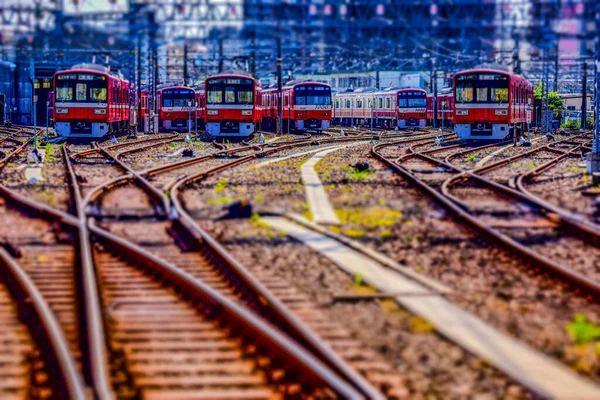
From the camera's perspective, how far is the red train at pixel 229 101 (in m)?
34.9

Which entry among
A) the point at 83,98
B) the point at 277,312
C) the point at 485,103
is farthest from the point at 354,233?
the point at 83,98

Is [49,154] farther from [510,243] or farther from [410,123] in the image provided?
[410,123]

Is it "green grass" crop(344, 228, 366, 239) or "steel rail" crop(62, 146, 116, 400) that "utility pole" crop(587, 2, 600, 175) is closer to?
"green grass" crop(344, 228, 366, 239)

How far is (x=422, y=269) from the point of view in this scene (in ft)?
28.5

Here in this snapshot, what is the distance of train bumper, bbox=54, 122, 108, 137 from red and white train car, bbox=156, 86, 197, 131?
12.3 m

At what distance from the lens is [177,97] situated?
46.6m

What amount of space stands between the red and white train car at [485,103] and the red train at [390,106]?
17.4 metres

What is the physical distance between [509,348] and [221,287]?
260cm

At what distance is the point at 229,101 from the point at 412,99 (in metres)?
19.3

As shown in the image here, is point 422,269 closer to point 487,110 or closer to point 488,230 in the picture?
point 488,230

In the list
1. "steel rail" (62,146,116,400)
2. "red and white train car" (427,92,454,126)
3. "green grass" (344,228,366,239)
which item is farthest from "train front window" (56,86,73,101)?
"steel rail" (62,146,116,400)

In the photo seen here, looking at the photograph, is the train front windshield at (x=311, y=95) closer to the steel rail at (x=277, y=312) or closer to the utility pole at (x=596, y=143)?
the utility pole at (x=596, y=143)

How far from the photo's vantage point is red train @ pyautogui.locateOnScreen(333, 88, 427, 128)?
51.9m

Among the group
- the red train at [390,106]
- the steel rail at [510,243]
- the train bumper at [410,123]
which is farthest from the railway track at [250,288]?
the train bumper at [410,123]
